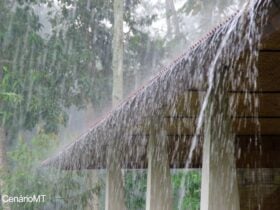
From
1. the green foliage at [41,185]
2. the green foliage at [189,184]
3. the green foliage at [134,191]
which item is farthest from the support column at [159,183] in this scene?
the green foliage at [41,185]

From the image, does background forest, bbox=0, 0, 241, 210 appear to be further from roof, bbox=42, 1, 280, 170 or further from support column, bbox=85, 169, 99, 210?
roof, bbox=42, 1, 280, 170

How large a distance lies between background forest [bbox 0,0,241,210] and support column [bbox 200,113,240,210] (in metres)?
6.45

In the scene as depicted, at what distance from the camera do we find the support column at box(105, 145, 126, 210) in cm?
663

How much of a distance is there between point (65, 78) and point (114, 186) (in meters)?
8.95

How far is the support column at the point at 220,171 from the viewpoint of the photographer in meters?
3.23

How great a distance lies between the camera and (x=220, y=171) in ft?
10.6

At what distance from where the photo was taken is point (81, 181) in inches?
578

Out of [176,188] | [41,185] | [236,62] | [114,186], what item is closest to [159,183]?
[114,186]

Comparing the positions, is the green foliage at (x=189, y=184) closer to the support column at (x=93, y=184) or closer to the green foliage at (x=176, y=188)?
the green foliage at (x=176, y=188)

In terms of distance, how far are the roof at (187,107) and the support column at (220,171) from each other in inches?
9.1

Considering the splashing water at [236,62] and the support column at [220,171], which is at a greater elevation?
the splashing water at [236,62]

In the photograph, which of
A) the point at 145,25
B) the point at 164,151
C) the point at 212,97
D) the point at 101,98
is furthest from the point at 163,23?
the point at 212,97

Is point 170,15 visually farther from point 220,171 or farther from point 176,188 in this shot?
point 220,171

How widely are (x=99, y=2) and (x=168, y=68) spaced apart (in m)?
14.4
